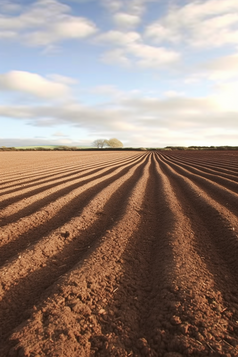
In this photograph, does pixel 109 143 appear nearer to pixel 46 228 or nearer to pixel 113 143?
pixel 113 143

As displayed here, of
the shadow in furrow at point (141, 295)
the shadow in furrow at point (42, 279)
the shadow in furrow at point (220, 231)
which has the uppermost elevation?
the shadow in furrow at point (220, 231)

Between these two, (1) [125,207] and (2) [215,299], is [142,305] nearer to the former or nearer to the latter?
(2) [215,299]

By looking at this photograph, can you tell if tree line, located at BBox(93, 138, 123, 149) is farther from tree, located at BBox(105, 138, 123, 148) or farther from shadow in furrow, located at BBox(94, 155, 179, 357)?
shadow in furrow, located at BBox(94, 155, 179, 357)

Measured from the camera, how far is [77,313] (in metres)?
2.01

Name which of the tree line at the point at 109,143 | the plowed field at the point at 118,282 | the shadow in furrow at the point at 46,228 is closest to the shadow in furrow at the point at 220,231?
the plowed field at the point at 118,282

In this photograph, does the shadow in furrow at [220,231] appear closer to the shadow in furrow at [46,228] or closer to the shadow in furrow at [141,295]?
the shadow in furrow at [141,295]

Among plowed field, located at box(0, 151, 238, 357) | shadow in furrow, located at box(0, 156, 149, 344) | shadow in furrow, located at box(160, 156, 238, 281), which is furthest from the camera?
shadow in furrow, located at box(160, 156, 238, 281)

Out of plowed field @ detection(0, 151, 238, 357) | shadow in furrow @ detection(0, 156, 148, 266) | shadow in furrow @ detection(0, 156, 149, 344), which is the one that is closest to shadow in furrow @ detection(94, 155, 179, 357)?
plowed field @ detection(0, 151, 238, 357)

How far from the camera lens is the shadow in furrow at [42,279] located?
2021 mm

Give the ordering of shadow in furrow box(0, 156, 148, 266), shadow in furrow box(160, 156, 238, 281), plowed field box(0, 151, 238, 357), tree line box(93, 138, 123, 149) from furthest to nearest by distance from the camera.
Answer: tree line box(93, 138, 123, 149) → shadow in furrow box(0, 156, 148, 266) → shadow in furrow box(160, 156, 238, 281) → plowed field box(0, 151, 238, 357)

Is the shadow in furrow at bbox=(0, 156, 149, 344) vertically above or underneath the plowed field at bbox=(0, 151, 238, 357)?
underneath

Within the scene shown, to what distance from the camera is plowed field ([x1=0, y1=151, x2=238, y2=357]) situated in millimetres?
1739

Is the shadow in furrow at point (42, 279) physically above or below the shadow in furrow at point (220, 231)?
below

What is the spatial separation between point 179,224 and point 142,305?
2054mm
